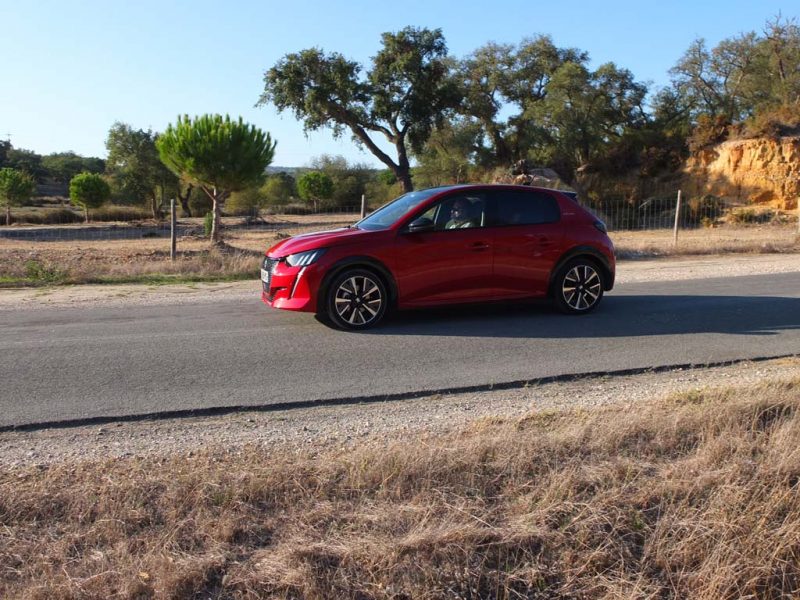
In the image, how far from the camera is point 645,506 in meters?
4.05

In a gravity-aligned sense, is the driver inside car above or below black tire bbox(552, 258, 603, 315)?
above

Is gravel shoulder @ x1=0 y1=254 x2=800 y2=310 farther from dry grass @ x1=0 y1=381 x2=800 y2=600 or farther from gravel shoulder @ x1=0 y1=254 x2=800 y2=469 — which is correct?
dry grass @ x1=0 y1=381 x2=800 y2=600

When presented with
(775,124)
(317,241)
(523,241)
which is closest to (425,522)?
(317,241)

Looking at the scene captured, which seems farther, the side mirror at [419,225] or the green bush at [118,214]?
the green bush at [118,214]

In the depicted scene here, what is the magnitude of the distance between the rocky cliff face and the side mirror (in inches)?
1370

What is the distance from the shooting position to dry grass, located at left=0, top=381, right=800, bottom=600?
3.38 meters

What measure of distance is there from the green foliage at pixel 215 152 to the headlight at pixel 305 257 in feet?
75.4

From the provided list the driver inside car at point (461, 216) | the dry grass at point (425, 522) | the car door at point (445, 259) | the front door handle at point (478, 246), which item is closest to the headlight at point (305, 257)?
the car door at point (445, 259)

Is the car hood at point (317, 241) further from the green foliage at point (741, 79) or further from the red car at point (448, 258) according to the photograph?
the green foliage at point (741, 79)

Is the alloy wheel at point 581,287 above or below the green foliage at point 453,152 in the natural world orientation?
below

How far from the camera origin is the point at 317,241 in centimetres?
854

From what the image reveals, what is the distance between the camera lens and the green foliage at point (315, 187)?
71.7m

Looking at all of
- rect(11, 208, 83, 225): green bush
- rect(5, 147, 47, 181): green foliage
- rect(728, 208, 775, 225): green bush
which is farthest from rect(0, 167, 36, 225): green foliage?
rect(728, 208, 775, 225): green bush

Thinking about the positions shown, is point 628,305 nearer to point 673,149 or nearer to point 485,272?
point 485,272
